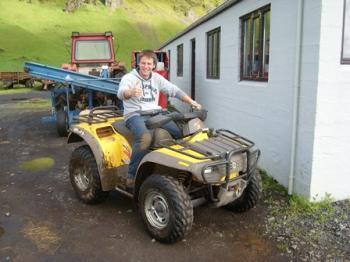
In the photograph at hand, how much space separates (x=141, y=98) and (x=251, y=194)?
178 cm

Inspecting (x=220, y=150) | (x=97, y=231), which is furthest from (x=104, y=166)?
(x=220, y=150)

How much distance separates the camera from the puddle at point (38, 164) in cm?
719

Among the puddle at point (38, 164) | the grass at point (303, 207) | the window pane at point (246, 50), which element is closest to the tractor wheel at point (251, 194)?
the grass at point (303, 207)

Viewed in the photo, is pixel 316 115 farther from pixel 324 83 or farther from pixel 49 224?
pixel 49 224

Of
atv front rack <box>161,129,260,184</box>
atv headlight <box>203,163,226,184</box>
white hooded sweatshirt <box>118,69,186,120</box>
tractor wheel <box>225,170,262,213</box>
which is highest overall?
white hooded sweatshirt <box>118,69,186,120</box>

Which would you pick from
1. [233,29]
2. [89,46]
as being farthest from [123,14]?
[233,29]

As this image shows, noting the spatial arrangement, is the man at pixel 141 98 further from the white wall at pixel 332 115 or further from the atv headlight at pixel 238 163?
the white wall at pixel 332 115

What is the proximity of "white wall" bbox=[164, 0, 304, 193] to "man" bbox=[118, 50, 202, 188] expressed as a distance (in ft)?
5.37

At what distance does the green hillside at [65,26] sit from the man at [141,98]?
106 feet

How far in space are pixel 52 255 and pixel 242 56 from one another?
5.20 m

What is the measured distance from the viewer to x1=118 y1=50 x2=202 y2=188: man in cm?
436

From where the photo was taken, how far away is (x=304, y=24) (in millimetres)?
5020

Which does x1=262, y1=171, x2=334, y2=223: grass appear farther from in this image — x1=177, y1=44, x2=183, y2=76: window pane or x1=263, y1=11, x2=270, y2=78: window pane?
x1=177, y1=44, x2=183, y2=76: window pane

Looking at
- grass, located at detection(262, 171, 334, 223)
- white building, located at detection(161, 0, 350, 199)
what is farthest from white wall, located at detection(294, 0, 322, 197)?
grass, located at detection(262, 171, 334, 223)
